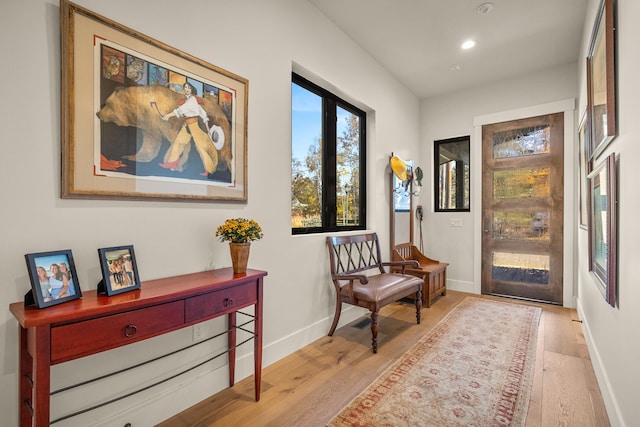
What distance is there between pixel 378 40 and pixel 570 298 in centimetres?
386

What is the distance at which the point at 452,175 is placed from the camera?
4.79 m

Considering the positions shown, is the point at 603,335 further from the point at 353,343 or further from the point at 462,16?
the point at 462,16

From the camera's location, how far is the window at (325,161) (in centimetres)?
288

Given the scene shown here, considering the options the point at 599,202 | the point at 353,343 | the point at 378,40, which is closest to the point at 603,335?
the point at 599,202

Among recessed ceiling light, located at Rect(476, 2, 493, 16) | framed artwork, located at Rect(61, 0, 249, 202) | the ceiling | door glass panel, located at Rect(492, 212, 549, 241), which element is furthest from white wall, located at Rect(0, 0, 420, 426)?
door glass panel, located at Rect(492, 212, 549, 241)

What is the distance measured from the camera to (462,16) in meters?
2.94

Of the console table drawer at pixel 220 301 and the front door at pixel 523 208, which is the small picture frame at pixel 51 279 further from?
the front door at pixel 523 208

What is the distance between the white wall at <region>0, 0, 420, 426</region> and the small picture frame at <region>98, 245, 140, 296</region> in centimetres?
14

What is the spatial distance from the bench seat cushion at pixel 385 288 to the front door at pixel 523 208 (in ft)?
6.50

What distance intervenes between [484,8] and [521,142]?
2063 millimetres

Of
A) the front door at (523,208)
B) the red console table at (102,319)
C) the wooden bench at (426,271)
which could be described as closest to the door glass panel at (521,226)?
the front door at (523,208)

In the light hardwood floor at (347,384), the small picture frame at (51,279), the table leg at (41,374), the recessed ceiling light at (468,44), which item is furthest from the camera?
the recessed ceiling light at (468,44)

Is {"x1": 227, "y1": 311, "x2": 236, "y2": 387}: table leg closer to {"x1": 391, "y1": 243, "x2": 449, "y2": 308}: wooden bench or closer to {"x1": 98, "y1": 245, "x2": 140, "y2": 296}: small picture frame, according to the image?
{"x1": 98, "y1": 245, "x2": 140, "y2": 296}: small picture frame

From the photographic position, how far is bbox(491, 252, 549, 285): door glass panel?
4.05 meters
